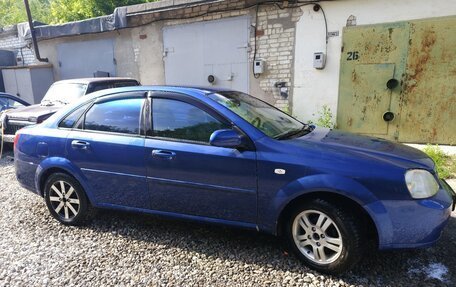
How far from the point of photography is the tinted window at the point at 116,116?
3377 mm

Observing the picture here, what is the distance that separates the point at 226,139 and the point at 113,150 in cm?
127

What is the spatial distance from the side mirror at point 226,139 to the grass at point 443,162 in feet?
12.4

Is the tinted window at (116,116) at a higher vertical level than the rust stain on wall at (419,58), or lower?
lower

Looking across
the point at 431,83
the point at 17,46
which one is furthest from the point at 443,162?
the point at 17,46

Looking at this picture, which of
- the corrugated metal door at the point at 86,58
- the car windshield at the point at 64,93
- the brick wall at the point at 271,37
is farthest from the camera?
the corrugated metal door at the point at 86,58

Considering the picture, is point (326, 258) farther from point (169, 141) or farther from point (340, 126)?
point (340, 126)

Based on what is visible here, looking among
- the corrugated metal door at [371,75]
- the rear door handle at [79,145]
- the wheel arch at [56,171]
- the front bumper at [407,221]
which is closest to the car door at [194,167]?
the rear door handle at [79,145]

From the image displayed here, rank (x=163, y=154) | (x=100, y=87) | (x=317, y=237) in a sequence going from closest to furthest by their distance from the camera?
(x=317, y=237), (x=163, y=154), (x=100, y=87)

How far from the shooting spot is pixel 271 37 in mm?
7852

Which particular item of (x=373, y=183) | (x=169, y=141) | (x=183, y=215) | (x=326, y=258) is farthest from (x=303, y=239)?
(x=169, y=141)

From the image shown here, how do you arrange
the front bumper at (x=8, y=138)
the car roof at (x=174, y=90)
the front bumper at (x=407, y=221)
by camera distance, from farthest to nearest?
the front bumper at (x=8, y=138), the car roof at (x=174, y=90), the front bumper at (x=407, y=221)

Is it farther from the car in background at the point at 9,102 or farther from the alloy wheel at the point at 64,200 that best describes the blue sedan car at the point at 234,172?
the car in background at the point at 9,102

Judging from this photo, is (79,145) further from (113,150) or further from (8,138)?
Answer: (8,138)

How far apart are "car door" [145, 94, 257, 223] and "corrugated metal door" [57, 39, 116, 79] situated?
8.06m
